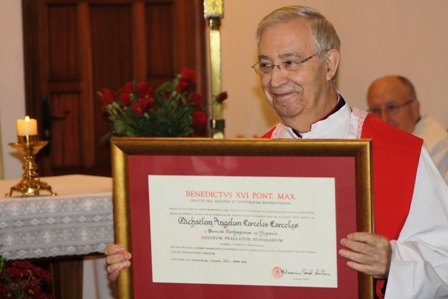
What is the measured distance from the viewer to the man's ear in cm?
275

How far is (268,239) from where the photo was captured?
8.18 ft

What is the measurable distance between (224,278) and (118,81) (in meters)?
4.65

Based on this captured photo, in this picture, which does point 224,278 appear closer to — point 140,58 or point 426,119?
point 426,119

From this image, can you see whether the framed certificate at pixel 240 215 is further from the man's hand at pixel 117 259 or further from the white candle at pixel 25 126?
the white candle at pixel 25 126

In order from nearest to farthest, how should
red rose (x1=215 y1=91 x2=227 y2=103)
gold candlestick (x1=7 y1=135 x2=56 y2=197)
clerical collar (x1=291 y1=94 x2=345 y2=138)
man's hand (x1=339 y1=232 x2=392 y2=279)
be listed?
man's hand (x1=339 y1=232 x2=392 y2=279) → clerical collar (x1=291 y1=94 x2=345 y2=138) → gold candlestick (x1=7 y1=135 x2=56 y2=197) → red rose (x1=215 y1=91 x2=227 y2=103)

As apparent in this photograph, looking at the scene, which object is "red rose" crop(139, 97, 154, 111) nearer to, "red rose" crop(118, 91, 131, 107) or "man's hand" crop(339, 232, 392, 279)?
"red rose" crop(118, 91, 131, 107)

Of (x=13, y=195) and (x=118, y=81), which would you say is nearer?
(x=13, y=195)

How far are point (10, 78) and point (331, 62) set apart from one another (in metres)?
4.22

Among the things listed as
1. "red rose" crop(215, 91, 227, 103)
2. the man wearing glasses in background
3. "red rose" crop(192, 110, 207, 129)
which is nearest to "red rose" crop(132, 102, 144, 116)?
"red rose" crop(192, 110, 207, 129)

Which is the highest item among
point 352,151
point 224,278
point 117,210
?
point 352,151

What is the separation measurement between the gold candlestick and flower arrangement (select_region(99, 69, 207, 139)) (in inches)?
16.3

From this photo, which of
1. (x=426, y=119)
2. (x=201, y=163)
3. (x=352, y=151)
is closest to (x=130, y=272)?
(x=201, y=163)

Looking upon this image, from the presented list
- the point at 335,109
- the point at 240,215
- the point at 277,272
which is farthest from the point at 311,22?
the point at 277,272

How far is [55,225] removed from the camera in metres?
4.12
